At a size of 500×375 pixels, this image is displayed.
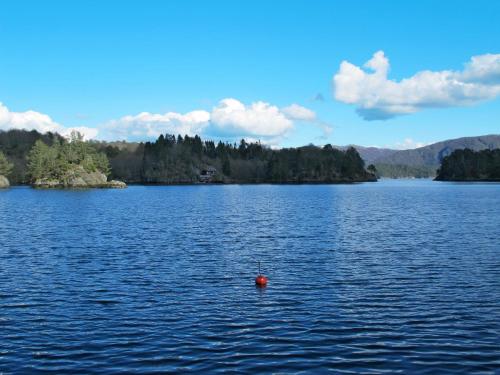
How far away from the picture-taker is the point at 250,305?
31.5 m

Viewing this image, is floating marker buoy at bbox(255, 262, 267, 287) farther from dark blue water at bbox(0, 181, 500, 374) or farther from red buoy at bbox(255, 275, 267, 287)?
dark blue water at bbox(0, 181, 500, 374)

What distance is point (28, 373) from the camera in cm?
2089

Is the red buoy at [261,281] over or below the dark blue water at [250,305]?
over

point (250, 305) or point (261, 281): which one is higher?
point (261, 281)

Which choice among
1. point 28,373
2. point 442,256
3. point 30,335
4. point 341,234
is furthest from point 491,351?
point 341,234

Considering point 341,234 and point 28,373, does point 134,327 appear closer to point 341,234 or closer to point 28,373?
point 28,373

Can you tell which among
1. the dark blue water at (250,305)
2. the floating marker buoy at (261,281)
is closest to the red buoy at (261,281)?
the floating marker buoy at (261,281)

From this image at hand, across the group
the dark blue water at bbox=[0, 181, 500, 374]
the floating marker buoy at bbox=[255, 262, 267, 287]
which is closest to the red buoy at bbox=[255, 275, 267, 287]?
the floating marker buoy at bbox=[255, 262, 267, 287]

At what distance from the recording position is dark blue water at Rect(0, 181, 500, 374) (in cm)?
2239

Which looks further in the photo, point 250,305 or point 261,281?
point 261,281

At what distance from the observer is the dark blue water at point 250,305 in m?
22.4

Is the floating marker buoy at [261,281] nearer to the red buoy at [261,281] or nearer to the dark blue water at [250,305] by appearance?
the red buoy at [261,281]

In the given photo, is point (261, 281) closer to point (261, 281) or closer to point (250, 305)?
point (261, 281)

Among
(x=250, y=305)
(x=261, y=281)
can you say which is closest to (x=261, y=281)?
(x=261, y=281)
